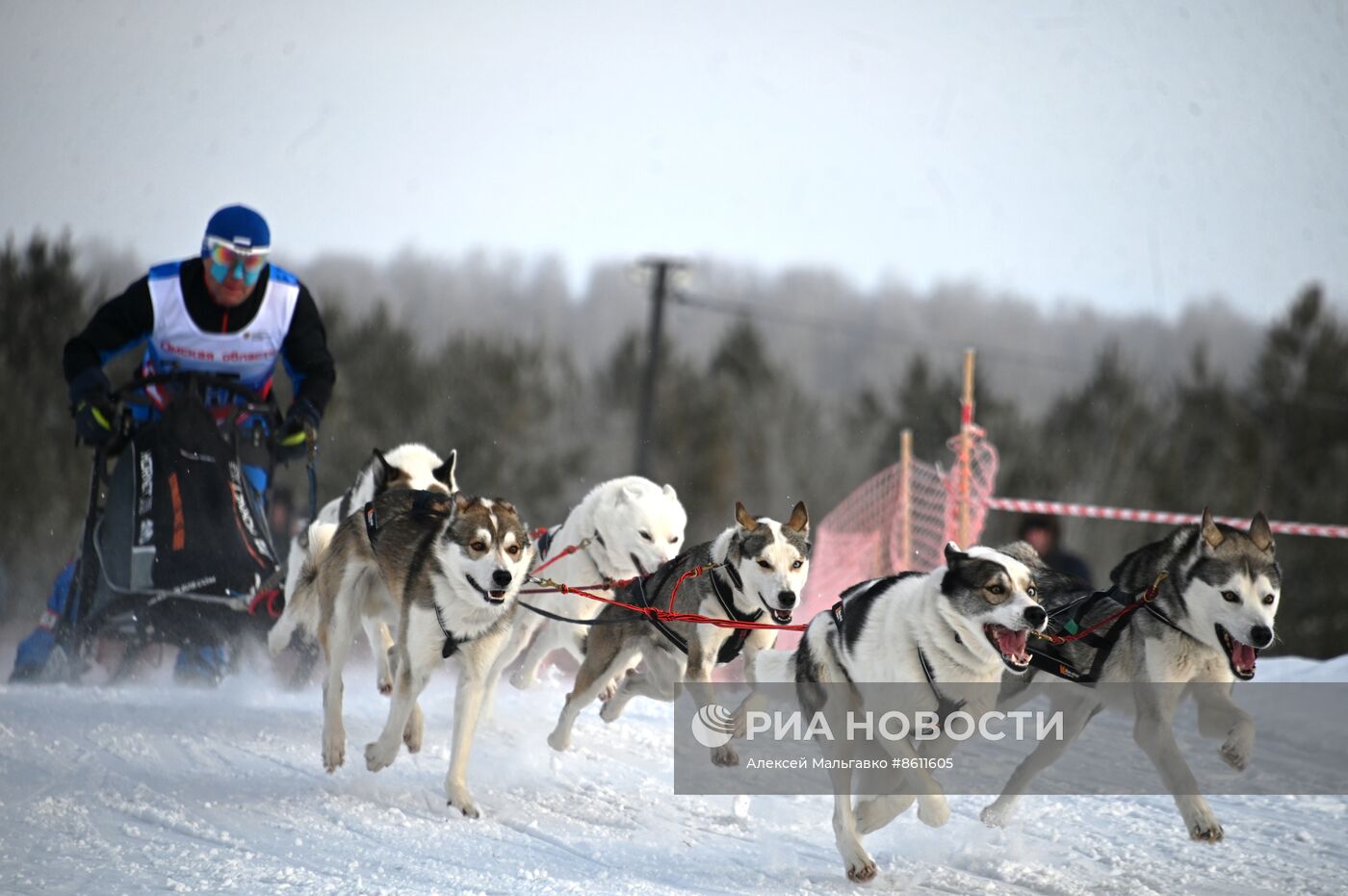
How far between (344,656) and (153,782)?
77cm

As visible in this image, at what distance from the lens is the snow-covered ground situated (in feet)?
12.9

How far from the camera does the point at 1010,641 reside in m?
3.84

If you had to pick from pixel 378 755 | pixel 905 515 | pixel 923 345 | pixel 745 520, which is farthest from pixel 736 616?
pixel 923 345

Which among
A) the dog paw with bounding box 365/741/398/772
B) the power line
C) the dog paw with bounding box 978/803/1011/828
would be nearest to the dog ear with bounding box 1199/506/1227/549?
the dog paw with bounding box 978/803/1011/828

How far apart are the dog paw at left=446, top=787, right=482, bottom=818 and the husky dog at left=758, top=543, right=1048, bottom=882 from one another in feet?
4.09

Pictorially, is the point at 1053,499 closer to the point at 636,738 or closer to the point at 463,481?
the point at 463,481

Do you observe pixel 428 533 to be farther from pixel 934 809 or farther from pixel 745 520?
pixel 934 809

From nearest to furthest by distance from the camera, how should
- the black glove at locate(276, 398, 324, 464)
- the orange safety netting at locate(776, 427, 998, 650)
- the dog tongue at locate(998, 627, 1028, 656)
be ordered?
the dog tongue at locate(998, 627, 1028, 656) < the black glove at locate(276, 398, 324, 464) < the orange safety netting at locate(776, 427, 998, 650)

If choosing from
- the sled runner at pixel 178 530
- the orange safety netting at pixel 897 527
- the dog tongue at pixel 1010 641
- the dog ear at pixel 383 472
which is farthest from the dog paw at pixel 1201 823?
the orange safety netting at pixel 897 527

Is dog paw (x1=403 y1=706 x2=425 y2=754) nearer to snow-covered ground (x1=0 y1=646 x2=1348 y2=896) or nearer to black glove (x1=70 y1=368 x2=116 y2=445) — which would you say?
snow-covered ground (x1=0 y1=646 x2=1348 y2=896)

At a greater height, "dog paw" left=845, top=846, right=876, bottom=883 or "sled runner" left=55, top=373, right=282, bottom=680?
"sled runner" left=55, top=373, right=282, bottom=680

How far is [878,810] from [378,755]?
1.75 metres

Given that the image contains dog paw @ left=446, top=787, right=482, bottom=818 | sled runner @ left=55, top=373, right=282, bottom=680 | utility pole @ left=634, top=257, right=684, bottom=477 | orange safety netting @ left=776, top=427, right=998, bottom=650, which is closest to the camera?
dog paw @ left=446, top=787, right=482, bottom=818

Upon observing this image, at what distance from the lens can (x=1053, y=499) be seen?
31.4m
